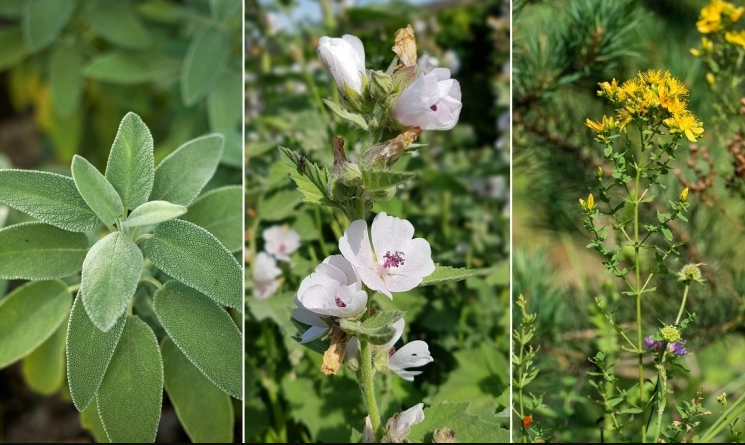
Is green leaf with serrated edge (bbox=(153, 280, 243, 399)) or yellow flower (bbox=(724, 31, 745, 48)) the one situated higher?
yellow flower (bbox=(724, 31, 745, 48))

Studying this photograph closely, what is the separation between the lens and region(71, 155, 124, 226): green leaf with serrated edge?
553 millimetres

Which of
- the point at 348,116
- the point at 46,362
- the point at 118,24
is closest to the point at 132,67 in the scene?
the point at 118,24

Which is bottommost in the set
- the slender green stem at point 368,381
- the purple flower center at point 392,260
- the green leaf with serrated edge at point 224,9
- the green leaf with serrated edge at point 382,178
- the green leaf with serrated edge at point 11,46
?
the green leaf with serrated edge at point 11,46

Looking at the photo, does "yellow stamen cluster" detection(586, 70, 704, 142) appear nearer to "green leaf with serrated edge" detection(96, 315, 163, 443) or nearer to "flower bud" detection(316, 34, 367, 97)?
"flower bud" detection(316, 34, 367, 97)

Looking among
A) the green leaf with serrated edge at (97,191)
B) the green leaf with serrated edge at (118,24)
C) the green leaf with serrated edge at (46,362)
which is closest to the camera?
the green leaf with serrated edge at (97,191)

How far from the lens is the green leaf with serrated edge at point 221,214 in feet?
2.20

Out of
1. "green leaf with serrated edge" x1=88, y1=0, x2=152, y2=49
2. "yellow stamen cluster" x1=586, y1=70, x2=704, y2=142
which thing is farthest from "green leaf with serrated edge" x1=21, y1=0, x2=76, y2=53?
"yellow stamen cluster" x1=586, y1=70, x2=704, y2=142

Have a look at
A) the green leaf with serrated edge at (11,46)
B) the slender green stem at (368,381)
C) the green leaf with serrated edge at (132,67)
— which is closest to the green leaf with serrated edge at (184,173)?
the slender green stem at (368,381)

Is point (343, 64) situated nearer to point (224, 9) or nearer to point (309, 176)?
point (309, 176)

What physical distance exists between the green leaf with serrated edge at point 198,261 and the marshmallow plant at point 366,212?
3.3 inches

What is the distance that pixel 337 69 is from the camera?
49 centimetres

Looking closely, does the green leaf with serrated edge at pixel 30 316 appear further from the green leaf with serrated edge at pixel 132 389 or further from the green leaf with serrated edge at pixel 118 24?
Result: the green leaf with serrated edge at pixel 118 24

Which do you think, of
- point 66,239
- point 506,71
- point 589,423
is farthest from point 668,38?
point 66,239

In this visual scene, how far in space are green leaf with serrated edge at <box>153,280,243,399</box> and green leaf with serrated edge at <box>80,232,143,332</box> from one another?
5cm
